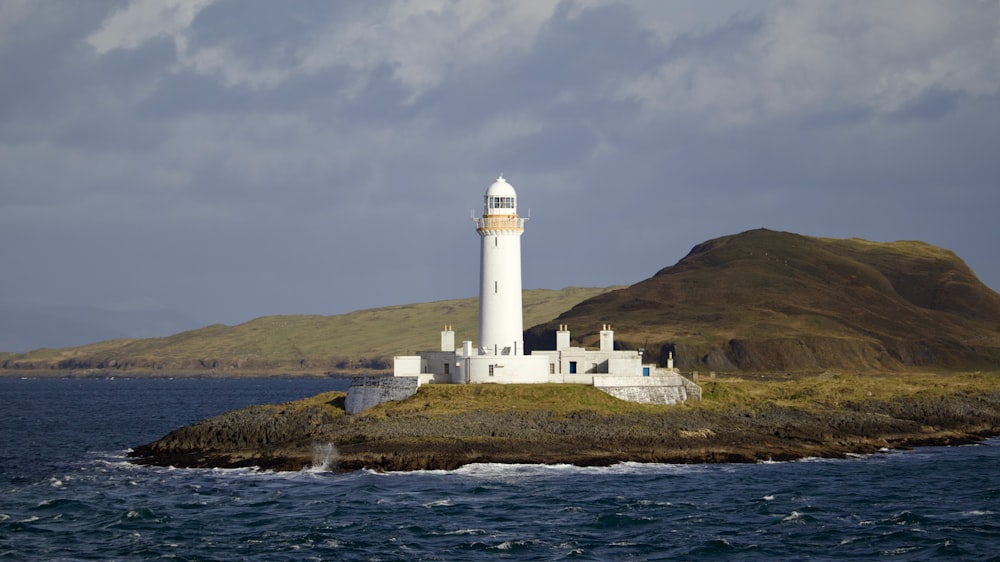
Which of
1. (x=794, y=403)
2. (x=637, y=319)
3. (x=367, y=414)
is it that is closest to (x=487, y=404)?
(x=367, y=414)

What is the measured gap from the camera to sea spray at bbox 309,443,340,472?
56031 mm

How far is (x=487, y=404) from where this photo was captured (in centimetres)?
6184

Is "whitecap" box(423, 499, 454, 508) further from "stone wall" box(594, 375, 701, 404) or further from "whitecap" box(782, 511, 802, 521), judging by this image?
"stone wall" box(594, 375, 701, 404)

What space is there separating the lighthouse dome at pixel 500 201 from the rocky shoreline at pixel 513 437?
486 inches

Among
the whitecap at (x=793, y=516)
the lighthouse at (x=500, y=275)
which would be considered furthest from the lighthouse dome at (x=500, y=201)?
the whitecap at (x=793, y=516)

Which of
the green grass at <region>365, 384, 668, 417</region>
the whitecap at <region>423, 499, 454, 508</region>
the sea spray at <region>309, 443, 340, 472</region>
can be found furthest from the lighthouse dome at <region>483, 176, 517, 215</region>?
the whitecap at <region>423, 499, 454, 508</region>

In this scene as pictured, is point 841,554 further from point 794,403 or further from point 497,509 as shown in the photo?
point 794,403

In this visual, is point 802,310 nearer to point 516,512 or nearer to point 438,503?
point 438,503

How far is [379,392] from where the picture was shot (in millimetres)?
66438

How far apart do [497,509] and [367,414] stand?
17.7 m

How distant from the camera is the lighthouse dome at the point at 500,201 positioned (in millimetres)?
67312

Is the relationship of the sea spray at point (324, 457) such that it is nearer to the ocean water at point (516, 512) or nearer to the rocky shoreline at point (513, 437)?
the rocky shoreline at point (513, 437)

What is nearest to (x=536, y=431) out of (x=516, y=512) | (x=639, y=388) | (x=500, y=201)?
(x=639, y=388)

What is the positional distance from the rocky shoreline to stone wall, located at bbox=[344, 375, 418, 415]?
1502 mm
